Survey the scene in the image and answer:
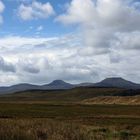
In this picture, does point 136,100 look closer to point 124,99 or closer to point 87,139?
point 124,99

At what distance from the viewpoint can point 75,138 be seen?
17781 millimetres

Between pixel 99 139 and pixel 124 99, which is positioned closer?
pixel 99 139

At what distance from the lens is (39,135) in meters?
18.3

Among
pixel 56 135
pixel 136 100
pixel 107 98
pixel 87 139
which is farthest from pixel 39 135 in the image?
pixel 107 98

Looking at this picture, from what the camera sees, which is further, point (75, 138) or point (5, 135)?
point (75, 138)

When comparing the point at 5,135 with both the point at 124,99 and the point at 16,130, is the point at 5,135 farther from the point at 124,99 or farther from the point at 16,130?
the point at 124,99

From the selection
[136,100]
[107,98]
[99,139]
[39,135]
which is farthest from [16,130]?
[107,98]

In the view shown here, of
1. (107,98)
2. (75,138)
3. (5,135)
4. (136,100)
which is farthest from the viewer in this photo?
(107,98)

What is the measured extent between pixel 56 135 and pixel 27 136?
4.75 feet

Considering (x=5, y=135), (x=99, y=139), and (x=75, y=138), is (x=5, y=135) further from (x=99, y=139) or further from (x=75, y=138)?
(x=99, y=139)

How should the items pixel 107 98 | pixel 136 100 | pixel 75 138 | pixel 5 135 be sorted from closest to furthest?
pixel 5 135
pixel 75 138
pixel 136 100
pixel 107 98

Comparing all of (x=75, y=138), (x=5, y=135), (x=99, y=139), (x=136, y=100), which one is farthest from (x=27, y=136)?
(x=136, y=100)

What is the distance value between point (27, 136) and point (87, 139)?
8.78 ft

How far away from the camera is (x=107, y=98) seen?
17975cm
